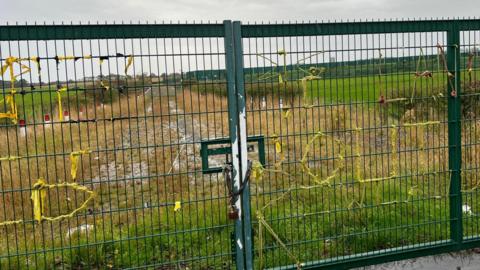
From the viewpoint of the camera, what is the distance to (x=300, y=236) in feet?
18.7

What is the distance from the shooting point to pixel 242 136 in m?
4.53

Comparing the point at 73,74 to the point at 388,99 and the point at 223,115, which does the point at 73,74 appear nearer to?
the point at 223,115

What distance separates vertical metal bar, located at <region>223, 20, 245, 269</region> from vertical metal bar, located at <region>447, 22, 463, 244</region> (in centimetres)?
236

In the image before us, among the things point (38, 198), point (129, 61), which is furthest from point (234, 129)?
point (38, 198)

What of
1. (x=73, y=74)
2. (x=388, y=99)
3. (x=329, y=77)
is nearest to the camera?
(x=73, y=74)

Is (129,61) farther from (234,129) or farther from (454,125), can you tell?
(454,125)

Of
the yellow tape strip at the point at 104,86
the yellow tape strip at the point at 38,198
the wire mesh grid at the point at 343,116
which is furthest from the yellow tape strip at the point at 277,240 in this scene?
the yellow tape strip at the point at 38,198

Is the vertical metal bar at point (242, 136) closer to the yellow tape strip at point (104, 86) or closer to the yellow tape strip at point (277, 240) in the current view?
the yellow tape strip at point (277, 240)

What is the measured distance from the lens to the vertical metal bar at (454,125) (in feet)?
17.2

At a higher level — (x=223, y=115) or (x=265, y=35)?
(x=265, y=35)

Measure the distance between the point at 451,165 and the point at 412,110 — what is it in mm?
725

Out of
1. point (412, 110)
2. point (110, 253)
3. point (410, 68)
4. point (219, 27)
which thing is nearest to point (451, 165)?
point (412, 110)

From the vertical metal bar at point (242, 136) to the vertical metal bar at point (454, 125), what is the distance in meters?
2.28

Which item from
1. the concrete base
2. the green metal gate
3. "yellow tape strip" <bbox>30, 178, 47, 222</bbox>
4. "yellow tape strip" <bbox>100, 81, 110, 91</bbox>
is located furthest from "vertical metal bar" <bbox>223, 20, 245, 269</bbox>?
"yellow tape strip" <bbox>30, 178, 47, 222</bbox>
